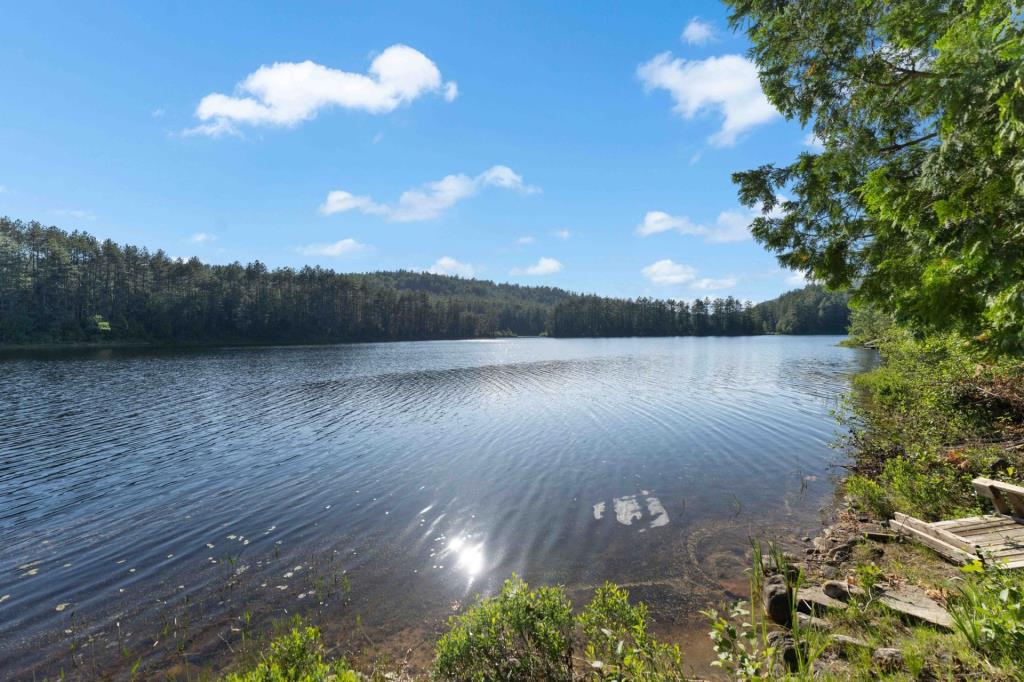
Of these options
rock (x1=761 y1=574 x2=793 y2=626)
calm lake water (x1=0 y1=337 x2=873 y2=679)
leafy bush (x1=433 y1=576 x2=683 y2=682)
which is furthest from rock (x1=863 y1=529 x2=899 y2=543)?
leafy bush (x1=433 y1=576 x2=683 y2=682)

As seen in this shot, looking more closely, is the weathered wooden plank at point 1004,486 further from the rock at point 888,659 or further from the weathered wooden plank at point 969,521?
the rock at point 888,659

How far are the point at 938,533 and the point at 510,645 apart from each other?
7354 mm

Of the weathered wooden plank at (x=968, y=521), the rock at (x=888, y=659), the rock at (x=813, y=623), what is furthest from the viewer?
the weathered wooden plank at (x=968, y=521)

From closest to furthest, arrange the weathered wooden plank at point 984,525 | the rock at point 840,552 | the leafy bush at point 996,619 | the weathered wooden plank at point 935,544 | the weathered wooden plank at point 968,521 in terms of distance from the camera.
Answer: the leafy bush at point 996,619, the weathered wooden plank at point 935,544, the weathered wooden plank at point 984,525, the weathered wooden plank at point 968,521, the rock at point 840,552

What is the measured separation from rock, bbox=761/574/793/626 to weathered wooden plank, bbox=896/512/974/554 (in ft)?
8.85

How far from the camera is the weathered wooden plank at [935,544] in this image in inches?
275

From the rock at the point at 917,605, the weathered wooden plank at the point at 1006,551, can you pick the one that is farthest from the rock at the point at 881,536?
the rock at the point at 917,605

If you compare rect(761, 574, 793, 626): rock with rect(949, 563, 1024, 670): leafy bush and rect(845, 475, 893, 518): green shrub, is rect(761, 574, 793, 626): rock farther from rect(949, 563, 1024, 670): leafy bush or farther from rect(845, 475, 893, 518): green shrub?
rect(845, 475, 893, 518): green shrub

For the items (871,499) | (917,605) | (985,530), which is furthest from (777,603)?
(871,499)

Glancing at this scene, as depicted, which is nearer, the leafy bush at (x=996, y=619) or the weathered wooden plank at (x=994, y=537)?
the leafy bush at (x=996, y=619)

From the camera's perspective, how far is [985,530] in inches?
305

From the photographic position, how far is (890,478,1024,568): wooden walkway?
6938 mm

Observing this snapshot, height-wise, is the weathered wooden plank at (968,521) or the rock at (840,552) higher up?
the weathered wooden plank at (968,521)

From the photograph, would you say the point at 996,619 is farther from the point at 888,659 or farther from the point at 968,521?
the point at 968,521
